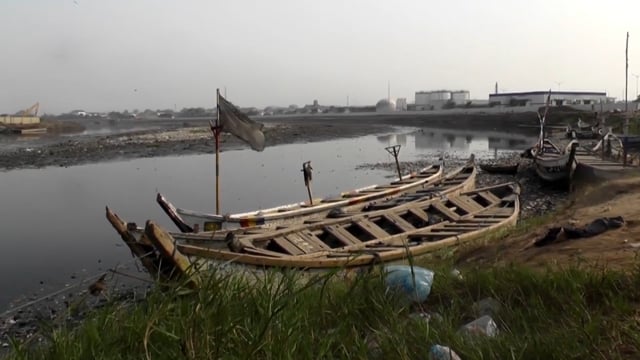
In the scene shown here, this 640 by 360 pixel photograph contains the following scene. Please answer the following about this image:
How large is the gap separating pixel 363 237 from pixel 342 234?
71cm

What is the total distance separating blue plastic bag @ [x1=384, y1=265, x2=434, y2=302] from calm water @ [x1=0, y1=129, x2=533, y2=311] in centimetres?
805

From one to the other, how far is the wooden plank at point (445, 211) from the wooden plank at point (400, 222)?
5.42ft

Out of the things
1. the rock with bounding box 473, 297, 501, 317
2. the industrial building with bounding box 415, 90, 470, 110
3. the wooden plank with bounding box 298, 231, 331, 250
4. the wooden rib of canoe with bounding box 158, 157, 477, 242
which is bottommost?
the wooden plank with bounding box 298, 231, 331, 250

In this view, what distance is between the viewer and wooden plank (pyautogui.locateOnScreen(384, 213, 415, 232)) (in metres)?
12.2

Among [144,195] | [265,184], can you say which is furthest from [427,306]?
[265,184]

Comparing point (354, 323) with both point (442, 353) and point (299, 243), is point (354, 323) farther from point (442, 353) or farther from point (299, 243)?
point (299, 243)

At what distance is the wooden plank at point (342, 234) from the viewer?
35.6 ft

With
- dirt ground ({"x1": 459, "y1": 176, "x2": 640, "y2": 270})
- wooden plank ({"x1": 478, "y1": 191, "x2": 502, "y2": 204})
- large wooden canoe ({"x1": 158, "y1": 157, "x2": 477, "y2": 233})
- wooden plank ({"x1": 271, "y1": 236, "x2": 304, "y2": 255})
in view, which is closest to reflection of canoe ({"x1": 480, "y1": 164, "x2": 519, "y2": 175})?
large wooden canoe ({"x1": 158, "y1": 157, "x2": 477, "y2": 233})

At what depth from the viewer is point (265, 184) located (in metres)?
26.9

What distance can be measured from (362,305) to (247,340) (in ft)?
4.71

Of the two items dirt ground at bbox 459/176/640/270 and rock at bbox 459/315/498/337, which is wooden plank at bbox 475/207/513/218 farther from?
rock at bbox 459/315/498/337

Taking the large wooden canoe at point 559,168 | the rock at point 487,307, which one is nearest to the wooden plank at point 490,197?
the large wooden canoe at point 559,168

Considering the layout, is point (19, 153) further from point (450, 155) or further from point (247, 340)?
point (247, 340)

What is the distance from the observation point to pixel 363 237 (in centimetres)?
1158
